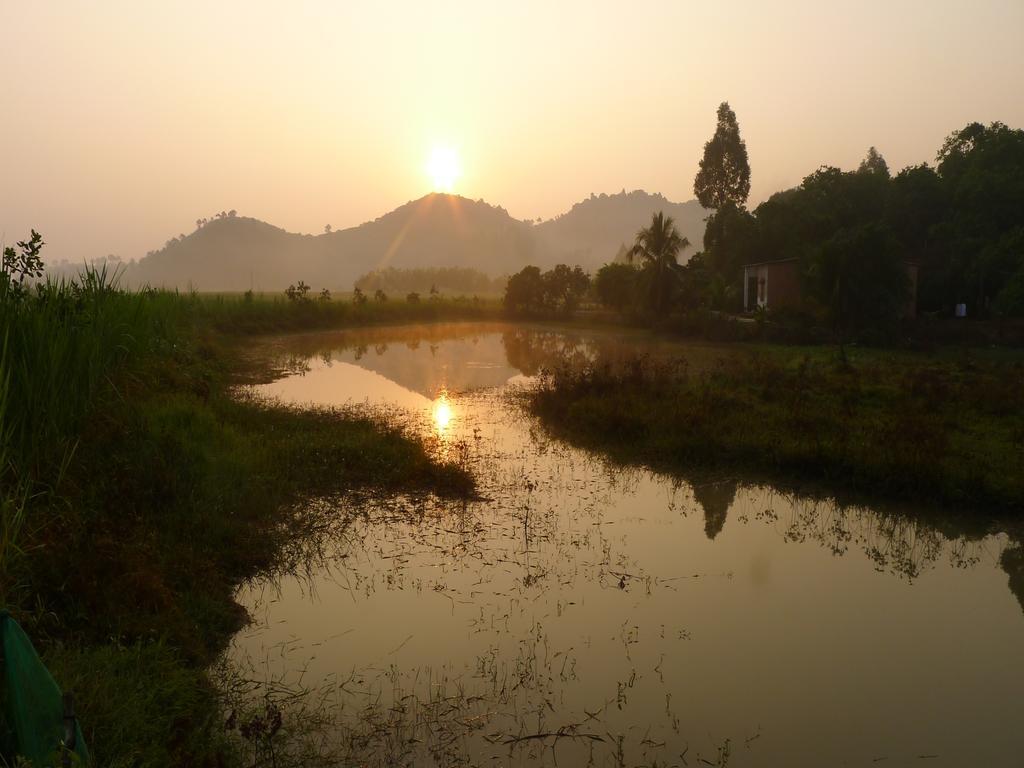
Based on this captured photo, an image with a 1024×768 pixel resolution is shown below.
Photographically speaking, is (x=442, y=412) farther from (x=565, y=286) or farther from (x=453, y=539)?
(x=565, y=286)

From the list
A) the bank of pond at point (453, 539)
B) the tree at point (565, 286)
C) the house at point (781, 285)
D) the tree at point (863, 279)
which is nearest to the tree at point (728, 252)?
the house at point (781, 285)

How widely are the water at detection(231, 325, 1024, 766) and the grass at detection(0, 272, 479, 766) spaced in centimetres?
55

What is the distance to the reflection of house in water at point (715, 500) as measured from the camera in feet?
27.5

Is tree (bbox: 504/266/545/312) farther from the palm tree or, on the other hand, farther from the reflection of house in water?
the reflection of house in water

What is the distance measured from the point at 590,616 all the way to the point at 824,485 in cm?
513

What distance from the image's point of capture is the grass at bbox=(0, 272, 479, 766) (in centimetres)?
426

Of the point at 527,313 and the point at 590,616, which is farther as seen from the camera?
the point at 527,313

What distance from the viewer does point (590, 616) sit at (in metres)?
6.04

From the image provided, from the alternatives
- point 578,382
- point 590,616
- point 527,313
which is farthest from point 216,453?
point 527,313

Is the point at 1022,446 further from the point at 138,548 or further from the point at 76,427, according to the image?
the point at 76,427

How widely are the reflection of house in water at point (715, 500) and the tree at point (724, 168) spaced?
4417 centimetres

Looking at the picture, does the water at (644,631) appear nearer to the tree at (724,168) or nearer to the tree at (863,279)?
the tree at (863,279)

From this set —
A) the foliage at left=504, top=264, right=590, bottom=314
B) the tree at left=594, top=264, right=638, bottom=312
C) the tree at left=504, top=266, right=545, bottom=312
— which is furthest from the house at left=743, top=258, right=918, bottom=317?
the tree at left=504, top=266, right=545, bottom=312

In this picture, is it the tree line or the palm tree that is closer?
the tree line
